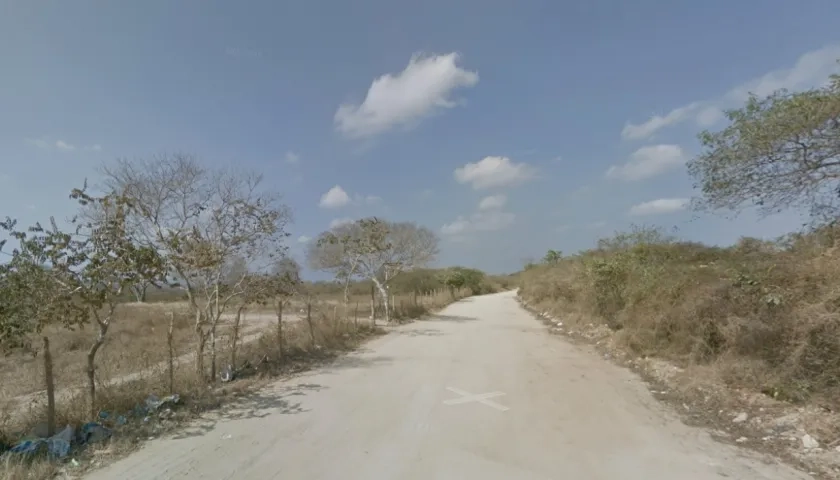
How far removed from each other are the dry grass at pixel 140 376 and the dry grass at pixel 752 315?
8.58 metres

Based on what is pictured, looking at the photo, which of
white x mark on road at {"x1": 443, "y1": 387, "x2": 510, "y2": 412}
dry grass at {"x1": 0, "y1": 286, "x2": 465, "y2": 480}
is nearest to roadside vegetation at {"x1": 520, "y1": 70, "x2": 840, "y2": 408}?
white x mark on road at {"x1": 443, "y1": 387, "x2": 510, "y2": 412}

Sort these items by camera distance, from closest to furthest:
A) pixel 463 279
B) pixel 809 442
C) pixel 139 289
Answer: pixel 809 442 → pixel 139 289 → pixel 463 279

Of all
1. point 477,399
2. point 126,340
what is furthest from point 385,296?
point 477,399

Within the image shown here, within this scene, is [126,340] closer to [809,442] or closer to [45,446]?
[45,446]

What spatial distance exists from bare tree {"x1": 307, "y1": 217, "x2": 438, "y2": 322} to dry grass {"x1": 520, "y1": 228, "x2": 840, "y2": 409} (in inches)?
476

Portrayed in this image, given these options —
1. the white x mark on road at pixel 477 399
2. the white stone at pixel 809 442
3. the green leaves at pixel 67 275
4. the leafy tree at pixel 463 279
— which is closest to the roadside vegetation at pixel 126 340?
the green leaves at pixel 67 275

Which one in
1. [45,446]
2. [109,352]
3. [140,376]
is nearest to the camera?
[45,446]

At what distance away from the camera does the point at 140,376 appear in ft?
29.2

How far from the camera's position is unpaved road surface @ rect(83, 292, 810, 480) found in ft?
16.5

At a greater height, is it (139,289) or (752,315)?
(139,289)

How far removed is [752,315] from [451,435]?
5.70 metres

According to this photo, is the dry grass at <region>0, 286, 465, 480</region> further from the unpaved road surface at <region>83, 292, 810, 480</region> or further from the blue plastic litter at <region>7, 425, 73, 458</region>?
the unpaved road surface at <region>83, 292, 810, 480</region>

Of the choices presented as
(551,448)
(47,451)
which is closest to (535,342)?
(551,448)

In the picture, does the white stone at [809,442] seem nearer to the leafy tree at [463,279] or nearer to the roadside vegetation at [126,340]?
the roadside vegetation at [126,340]
